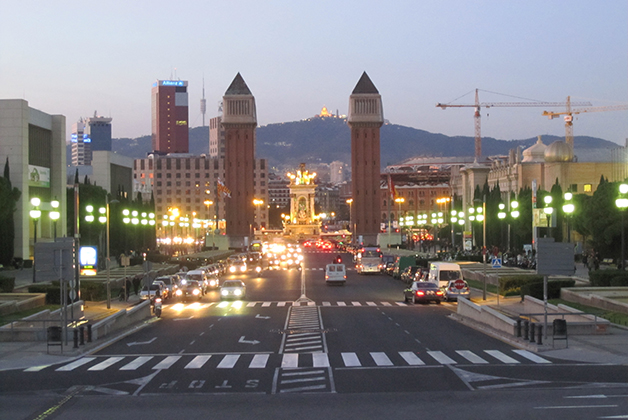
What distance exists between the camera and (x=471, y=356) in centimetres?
2322

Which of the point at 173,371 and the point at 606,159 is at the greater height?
the point at 606,159

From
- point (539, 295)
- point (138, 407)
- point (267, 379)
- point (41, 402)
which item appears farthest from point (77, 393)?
point (539, 295)

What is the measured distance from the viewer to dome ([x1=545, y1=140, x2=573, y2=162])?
10269cm

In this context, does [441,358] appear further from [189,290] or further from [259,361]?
[189,290]

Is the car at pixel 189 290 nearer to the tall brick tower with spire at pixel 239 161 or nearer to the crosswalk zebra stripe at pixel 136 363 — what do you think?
the crosswalk zebra stripe at pixel 136 363

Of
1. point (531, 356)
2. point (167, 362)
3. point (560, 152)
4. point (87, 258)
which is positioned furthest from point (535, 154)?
point (167, 362)

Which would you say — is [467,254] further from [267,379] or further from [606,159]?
[267,379]

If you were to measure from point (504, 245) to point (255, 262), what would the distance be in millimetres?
28029

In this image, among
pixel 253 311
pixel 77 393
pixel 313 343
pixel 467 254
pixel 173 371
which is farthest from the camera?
pixel 467 254

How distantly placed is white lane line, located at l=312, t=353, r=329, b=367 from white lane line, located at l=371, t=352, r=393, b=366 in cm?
134

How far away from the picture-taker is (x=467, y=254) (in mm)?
82062

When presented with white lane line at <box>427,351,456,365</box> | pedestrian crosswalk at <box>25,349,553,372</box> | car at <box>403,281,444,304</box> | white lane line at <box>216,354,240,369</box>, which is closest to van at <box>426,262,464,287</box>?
car at <box>403,281,444,304</box>

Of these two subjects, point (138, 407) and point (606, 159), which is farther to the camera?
point (606, 159)

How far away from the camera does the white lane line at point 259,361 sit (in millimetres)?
21875
